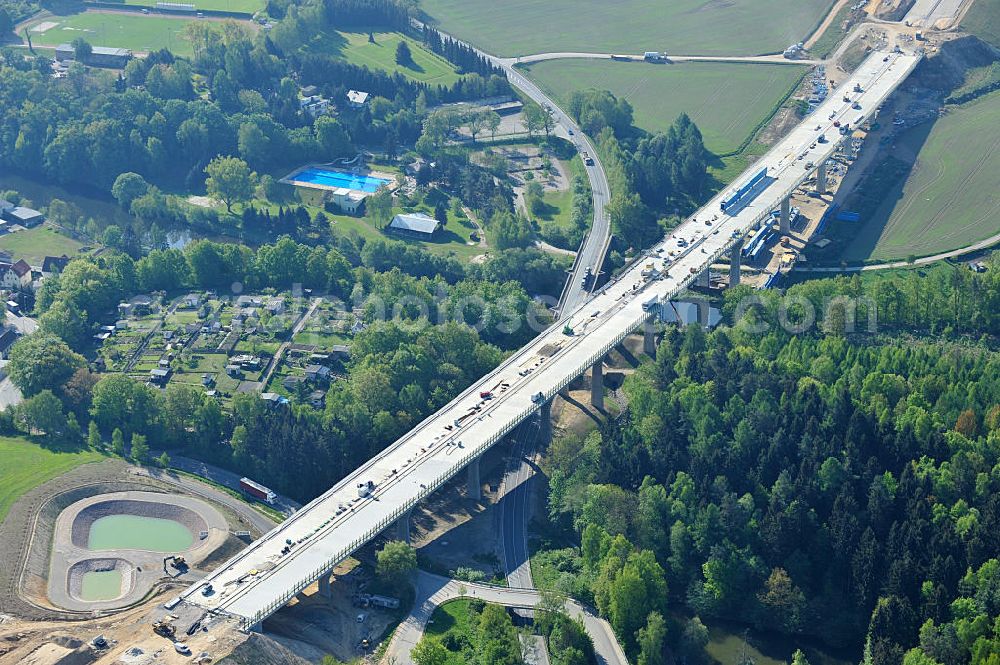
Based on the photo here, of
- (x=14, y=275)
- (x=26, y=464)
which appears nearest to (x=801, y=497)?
(x=26, y=464)

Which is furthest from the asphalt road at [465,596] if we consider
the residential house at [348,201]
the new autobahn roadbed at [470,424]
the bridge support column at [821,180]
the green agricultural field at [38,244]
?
the bridge support column at [821,180]

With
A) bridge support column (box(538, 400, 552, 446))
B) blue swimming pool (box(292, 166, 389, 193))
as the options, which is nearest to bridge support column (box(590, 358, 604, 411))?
bridge support column (box(538, 400, 552, 446))

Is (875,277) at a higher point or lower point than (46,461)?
higher

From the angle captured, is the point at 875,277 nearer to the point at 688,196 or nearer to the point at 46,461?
the point at 688,196

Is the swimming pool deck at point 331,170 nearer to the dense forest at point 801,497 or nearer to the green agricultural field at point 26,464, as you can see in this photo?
the dense forest at point 801,497

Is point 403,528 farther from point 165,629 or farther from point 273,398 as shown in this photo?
point 273,398

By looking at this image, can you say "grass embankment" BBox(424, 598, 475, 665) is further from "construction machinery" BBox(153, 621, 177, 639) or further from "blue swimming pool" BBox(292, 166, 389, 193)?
"blue swimming pool" BBox(292, 166, 389, 193)

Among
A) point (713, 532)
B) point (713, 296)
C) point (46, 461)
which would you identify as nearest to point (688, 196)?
point (713, 296)
